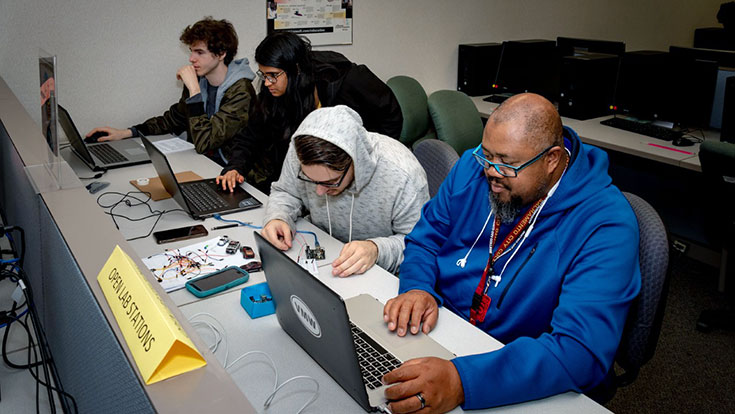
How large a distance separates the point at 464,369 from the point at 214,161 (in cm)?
198

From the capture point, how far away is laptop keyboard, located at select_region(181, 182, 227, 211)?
79.0 inches

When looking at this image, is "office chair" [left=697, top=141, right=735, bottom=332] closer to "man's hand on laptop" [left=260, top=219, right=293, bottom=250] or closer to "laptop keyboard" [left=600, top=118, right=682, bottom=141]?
"laptop keyboard" [left=600, top=118, right=682, bottom=141]

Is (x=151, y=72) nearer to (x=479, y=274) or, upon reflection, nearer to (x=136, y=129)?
(x=136, y=129)

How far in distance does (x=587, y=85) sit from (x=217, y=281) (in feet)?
9.75

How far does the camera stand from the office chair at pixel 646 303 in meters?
1.25

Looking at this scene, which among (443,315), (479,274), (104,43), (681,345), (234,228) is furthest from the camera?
(104,43)


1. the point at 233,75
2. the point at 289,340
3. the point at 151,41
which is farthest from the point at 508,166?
the point at 151,41

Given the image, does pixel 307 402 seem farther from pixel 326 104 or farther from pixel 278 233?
pixel 326 104

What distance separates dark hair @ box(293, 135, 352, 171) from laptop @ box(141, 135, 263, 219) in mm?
521

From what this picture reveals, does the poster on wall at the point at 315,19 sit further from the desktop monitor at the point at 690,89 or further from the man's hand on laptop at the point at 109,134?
the desktop monitor at the point at 690,89

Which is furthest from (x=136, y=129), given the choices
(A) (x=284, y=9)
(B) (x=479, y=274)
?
(B) (x=479, y=274)

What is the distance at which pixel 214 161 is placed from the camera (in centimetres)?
271

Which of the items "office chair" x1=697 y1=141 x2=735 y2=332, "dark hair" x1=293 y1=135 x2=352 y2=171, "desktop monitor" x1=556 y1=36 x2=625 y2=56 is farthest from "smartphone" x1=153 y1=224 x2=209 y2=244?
"desktop monitor" x1=556 y1=36 x2=625 y2=56

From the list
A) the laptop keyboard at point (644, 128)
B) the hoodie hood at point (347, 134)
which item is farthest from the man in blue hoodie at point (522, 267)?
the laptop keyboard at point (644, 128)
